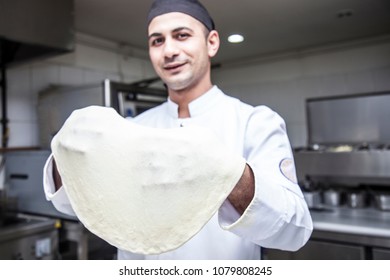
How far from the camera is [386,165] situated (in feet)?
4.56

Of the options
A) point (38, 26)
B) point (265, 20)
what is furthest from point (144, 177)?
point (265, 20)

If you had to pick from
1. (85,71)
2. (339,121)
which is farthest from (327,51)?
(85,71)

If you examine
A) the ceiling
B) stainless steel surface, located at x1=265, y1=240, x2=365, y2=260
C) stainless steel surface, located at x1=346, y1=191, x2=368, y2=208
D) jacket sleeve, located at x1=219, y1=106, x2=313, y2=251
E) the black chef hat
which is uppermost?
the ceiling

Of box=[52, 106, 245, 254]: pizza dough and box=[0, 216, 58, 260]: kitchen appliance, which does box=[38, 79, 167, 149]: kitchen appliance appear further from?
box=[52, 106, 245, 254]: pizza dough

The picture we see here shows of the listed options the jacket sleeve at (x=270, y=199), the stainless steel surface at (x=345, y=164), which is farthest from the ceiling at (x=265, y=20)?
the jacket sleeve at (x=270, y=199)

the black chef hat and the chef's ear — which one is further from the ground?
the black chef hat

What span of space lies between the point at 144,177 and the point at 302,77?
2101 mm

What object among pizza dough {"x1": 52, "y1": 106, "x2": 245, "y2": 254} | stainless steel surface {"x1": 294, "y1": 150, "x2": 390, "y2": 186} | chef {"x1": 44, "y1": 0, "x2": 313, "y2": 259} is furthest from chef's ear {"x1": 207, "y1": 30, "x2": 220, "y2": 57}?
stainless steel surface {"x1": 294, "y1": 150, "x2": 390, "y2": 186}

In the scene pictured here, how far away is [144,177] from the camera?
0.37 meters

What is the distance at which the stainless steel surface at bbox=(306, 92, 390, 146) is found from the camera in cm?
196

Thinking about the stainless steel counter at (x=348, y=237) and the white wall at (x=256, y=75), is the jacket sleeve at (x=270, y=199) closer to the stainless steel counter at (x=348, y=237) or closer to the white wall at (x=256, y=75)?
the stainless steel counter at (x=348, y=237)

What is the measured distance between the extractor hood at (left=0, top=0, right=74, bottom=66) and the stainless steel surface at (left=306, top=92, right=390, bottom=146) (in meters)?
1.62

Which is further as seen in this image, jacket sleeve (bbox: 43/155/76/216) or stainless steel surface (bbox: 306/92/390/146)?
stainless steel surface (bbox: 306/92/390/146)
